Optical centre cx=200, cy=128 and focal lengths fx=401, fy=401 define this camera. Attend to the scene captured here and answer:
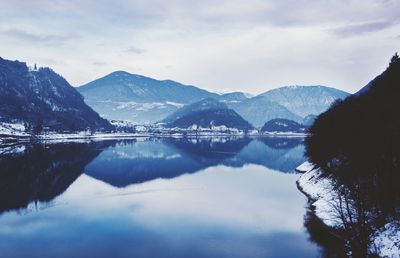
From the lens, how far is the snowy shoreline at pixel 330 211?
4034 centimetres

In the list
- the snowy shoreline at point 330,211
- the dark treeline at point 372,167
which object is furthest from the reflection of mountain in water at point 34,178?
the dark treeline at point 372,167

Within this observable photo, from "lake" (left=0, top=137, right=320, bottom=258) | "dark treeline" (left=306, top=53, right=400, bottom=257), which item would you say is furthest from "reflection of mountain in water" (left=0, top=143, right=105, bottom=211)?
"dark treeline" (left=306, top=53, right=400, bottom=257)

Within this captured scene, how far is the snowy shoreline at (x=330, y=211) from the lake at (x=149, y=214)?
3.03 metres

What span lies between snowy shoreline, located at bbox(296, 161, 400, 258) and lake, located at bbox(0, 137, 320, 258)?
303 cm

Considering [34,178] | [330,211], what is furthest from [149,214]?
[34,178]

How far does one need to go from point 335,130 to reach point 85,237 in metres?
58.6

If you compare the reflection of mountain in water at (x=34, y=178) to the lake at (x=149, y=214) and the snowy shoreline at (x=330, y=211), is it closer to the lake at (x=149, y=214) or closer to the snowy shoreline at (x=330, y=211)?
the lake at (x=149, y=214)

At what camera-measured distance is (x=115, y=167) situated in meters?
Answer: 143

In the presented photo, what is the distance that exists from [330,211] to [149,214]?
29803 millimetres

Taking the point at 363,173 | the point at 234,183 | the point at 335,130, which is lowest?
the point at 234,183

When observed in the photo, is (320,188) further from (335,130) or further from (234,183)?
(234,183)

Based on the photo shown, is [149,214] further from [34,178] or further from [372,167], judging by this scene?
[34,178]

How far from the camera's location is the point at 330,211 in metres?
54.1

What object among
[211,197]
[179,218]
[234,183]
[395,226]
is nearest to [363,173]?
[395,226]
